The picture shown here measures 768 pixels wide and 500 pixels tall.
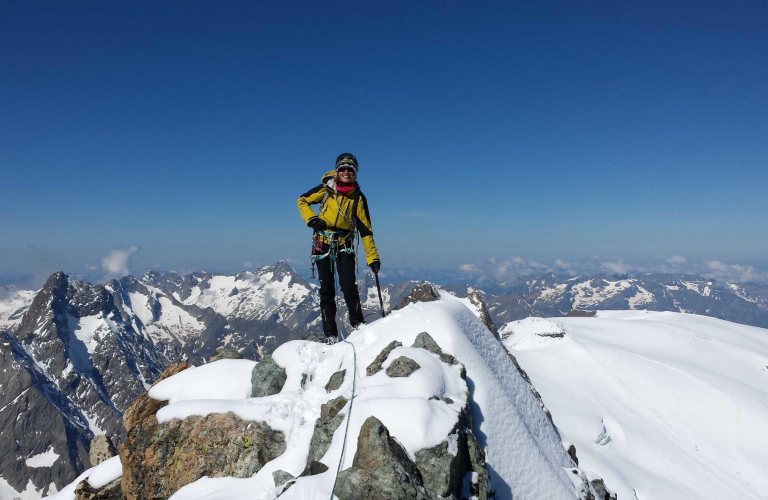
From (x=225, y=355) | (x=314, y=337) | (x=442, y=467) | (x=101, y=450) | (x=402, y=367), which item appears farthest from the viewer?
(x=101, y=450)

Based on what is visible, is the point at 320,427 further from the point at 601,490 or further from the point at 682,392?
the point at 682,392

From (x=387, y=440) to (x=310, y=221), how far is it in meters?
7.42

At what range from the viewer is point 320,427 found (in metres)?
7.76

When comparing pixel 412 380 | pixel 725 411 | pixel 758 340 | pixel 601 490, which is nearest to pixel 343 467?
pixel 412 380

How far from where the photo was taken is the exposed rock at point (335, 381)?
927cm

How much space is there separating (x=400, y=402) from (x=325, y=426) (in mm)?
1871

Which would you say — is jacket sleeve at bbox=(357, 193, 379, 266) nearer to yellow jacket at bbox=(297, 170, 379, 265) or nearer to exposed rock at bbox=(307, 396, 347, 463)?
yellow jacket at bbox=(297, 170, 379, 265)

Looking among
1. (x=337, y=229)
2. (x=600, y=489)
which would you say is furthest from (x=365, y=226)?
(x=600, y=489)

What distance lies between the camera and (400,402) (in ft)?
22.6

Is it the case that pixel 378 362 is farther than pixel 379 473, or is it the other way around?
pixel 378 362

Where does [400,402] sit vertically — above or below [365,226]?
below

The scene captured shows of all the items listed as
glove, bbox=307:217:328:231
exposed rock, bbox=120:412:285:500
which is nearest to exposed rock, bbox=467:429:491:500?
exposed rock, bbox=120:412:285:500

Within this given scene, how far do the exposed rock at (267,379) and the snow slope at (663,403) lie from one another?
72.6 feet

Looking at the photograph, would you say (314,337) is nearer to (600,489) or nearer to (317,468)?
(317,468)
